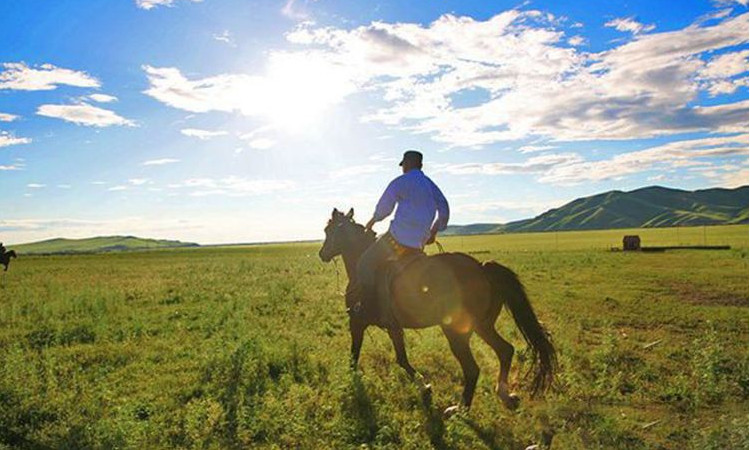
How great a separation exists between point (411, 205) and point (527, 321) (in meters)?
2.46

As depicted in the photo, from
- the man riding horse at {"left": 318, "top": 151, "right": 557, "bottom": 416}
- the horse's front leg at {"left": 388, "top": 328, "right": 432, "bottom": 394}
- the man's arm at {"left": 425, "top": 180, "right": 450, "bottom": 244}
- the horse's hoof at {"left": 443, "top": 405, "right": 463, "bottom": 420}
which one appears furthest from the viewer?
the horse's front leg at {"left": 388, "top": 328, "right": 432, "bottom": 394}

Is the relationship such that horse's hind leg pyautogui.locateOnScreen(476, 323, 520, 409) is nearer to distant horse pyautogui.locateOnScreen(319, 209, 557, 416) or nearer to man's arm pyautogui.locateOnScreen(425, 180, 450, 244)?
distant horse pyautogui.locateOnScreen(319, 209, 557, 416)

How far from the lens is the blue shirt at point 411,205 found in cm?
814

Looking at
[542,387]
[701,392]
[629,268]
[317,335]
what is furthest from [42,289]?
[629,268]

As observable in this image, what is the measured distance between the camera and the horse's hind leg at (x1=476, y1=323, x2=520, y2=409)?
749 cm

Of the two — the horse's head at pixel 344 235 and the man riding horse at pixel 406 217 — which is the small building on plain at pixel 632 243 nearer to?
the horse's head at pixel 344 235

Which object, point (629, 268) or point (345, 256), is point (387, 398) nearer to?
point (345, 256)

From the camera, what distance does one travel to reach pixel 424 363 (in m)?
10.5

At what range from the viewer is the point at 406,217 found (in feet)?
26.8

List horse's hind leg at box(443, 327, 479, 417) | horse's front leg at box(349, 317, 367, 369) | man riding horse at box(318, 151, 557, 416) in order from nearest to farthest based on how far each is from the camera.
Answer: horse's hind leg at box(443, 327, 479, 417) → man riding horse at box(318, 151, 557, 416) → horse's front leg at box(349, 317, 367, 369)

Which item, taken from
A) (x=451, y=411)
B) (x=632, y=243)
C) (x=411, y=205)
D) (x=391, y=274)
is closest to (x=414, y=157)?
(x=411, y=205)

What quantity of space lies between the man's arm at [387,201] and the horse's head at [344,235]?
5.54 ft

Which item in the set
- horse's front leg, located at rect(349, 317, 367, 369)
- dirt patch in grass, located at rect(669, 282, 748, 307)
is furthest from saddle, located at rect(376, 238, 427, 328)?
dirt patch in grass, located at rect(669, 282, 748, 307)

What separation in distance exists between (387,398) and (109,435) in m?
3.88
